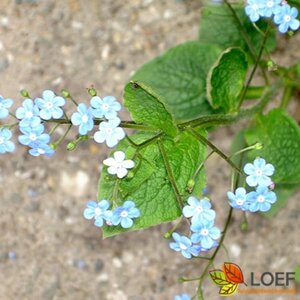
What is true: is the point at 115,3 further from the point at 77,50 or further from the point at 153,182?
the point at 153,182

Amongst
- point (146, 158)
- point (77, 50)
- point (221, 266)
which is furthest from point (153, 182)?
point (77, 50)

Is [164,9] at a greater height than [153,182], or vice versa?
[164,9]

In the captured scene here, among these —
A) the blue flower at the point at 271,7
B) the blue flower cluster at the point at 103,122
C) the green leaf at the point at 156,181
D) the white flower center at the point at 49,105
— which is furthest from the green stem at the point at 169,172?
the blue flower at the point at 271,7

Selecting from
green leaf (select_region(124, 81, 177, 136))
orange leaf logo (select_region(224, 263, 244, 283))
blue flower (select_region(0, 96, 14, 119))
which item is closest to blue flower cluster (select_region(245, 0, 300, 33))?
green leaf (select_region(124, 81, 177, 136))

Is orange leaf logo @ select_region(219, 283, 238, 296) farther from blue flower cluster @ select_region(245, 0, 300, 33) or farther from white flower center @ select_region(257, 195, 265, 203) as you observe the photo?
blue flower cluster @ select_region(245, 0, 300, 33)

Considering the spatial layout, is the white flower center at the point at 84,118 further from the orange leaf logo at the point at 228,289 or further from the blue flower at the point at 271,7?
the orange leaf logo at the point at 228,289

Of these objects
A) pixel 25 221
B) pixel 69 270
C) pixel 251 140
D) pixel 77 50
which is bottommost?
pixel 69 270
